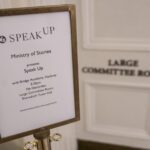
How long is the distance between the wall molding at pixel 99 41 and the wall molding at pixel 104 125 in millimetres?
218

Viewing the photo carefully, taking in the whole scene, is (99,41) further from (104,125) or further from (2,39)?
(2,39)

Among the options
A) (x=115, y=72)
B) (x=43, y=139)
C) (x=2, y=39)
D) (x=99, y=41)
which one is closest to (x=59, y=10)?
(x=2, y=39)

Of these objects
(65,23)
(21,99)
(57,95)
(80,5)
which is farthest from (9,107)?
(80,5)

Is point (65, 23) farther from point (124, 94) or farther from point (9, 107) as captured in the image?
point (124, 94)

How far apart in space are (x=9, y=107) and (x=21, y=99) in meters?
0.04

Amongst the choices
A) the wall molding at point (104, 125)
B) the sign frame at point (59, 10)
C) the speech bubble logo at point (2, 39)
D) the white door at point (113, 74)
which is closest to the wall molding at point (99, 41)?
the white door at point (113, 74)

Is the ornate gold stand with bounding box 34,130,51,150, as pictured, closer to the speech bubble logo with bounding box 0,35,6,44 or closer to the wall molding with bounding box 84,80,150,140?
the speech bubble logo with bounding box 0,35,6,44

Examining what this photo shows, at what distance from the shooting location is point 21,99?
2.24ft

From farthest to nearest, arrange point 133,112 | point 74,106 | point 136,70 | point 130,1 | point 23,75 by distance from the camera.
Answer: point 133,112 < point 136,70 < point 130,1 < point 74,106 < point 23,75

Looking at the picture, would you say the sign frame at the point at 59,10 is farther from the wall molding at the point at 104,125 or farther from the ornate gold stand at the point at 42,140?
the wall molding at the point at 104,125

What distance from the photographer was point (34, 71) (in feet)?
2.20

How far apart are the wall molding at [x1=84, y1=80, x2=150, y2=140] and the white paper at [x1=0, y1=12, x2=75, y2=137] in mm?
680

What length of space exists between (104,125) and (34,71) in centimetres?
A: 100

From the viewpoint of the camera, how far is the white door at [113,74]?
122 cm
